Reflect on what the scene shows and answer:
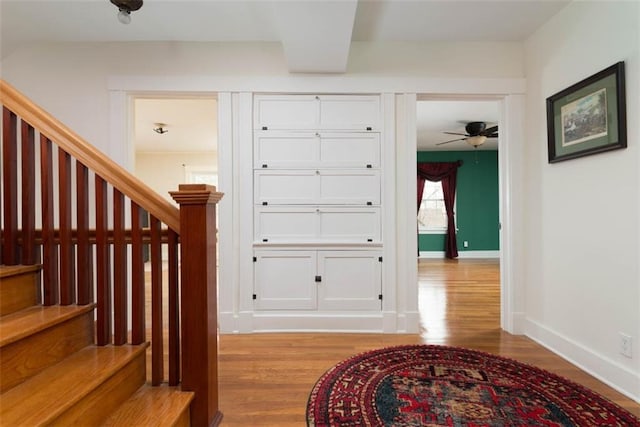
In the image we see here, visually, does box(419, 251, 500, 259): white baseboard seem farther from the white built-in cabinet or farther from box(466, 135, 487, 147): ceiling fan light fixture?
the white built-in cabinet

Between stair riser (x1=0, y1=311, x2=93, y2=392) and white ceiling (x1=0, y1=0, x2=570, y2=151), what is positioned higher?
white ceiling (x1=0, y1=0, x2=570, y2=151)

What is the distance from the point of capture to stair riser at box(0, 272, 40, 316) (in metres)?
1.35

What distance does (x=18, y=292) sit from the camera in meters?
1.41

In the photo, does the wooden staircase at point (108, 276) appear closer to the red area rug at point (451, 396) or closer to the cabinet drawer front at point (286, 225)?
the red area rug at point (451, 396)

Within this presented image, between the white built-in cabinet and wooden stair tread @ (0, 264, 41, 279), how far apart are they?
147 cm

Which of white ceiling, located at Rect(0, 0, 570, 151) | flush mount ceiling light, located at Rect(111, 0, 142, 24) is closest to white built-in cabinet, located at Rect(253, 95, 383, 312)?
white ceiling, located at Rect(0, 0, 570, 151)

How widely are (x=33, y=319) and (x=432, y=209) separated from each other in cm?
705

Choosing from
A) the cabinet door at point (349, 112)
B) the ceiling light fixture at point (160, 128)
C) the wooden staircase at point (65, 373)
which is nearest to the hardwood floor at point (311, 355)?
the wooden staircase at point (65, 373)

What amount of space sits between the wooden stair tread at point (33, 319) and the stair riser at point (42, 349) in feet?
0.11

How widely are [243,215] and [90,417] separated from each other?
1729mm

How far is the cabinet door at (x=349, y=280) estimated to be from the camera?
2.73m

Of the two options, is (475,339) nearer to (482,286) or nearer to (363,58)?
(482,286)

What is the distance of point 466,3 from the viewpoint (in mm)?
2215

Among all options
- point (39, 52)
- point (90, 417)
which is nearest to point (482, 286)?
point (90, 417)
